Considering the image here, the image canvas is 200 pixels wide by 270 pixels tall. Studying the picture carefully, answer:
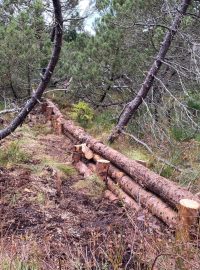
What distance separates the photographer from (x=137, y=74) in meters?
9.65

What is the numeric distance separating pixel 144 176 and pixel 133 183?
35 cm

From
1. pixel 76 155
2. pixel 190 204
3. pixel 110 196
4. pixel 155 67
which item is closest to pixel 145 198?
pixel 110 196

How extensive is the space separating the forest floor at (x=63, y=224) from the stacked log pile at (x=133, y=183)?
0.17 metres

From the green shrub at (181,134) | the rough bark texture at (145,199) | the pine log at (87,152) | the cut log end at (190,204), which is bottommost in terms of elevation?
the rough bark texture at (145,199)

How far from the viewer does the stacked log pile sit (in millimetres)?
4289

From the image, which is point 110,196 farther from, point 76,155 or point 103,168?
point 76,155

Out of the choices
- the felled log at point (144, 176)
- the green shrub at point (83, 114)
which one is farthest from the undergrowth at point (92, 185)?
the green shrub at point (83, 114)

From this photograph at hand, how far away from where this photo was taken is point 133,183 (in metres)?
5.52

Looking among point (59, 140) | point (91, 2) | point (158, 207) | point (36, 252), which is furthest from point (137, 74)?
point (36, 252)

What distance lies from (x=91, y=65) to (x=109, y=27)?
3.65 feet

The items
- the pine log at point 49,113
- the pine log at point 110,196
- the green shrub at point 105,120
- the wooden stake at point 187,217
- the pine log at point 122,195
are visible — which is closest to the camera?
the wooden stake at point 187,217

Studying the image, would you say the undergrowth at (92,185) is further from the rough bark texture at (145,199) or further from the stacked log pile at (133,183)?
the rough bark texture at (145,199)

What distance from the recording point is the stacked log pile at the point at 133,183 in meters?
4.29

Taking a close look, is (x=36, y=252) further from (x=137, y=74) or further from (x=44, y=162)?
(x=137, y=74)
